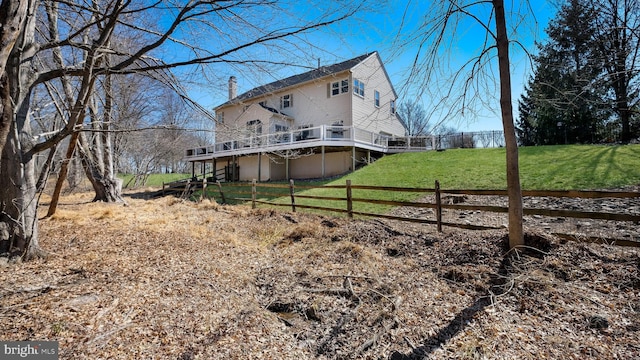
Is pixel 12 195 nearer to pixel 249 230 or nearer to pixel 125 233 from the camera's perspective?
pixel 125 233

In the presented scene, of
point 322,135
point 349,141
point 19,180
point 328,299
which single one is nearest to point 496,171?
point 349,141

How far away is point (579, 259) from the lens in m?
3.96

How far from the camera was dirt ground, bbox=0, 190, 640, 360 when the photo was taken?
2.54 metres

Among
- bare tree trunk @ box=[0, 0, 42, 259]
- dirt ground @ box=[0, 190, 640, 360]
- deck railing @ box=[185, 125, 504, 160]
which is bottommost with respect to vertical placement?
dirt ground @ box=[0, 190, 640, 360]

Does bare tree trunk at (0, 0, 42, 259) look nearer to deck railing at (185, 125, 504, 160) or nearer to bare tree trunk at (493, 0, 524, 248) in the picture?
bare tree trunk at (493, 0, 524, 248)

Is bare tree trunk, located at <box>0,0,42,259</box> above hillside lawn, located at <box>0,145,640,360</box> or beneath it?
above

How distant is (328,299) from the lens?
11.7 ft

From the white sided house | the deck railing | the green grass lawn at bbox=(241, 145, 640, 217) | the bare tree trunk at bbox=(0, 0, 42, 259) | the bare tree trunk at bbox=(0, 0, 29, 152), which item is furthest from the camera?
the white sided house

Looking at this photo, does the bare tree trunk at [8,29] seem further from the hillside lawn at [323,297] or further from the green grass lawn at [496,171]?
the green grass lawn at [496,171]

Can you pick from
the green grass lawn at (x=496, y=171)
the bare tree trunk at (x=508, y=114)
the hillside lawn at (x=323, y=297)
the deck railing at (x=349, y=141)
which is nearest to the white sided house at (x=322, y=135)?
the deck railing at (x=349, y=141)

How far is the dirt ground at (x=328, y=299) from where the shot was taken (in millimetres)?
2541

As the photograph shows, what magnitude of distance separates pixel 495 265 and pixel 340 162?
14915 mm

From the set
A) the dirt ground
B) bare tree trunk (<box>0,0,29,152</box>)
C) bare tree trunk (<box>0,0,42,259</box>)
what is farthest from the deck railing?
bare tree trunk (<box>0,0,29,152</box>)

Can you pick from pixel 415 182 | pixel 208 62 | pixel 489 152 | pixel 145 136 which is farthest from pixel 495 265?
pixel 145 136
